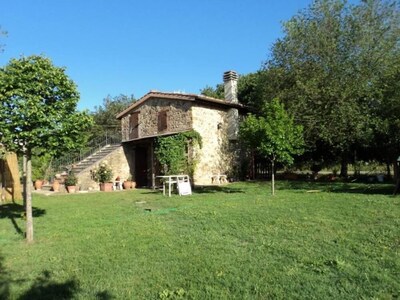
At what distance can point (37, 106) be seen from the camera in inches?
300

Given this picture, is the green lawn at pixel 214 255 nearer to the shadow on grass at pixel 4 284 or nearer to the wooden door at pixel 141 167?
the shadow on grass at pixel 4 284

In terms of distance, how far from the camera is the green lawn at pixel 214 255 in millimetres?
4395

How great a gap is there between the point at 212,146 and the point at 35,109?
1425 cm

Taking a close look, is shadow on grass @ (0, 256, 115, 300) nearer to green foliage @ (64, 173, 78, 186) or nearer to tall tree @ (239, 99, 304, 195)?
tall tree @ (239, 99, 304, 195)

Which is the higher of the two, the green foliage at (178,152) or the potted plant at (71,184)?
the green foliage at (178,152)

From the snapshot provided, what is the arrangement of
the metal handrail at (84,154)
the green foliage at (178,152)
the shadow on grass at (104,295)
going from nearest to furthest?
the shadow on grass at (104,295) < the green foliage at (178,152) < the metal handrail at (84,154)

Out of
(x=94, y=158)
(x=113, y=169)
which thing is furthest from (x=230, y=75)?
(x=94, y=158)

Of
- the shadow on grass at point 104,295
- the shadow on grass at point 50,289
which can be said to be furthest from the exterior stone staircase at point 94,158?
the shadow on grass at point 104,295

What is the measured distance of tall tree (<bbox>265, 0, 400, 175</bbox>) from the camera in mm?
18312

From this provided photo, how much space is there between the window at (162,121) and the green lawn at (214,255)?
12.1 m

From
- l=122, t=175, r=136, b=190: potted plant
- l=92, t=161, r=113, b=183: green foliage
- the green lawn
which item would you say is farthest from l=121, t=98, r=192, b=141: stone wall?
the green lawn

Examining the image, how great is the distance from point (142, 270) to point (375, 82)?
675 inches

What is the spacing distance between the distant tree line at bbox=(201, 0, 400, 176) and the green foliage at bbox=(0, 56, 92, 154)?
1311cm

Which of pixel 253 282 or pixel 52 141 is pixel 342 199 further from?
pixel 52 141
